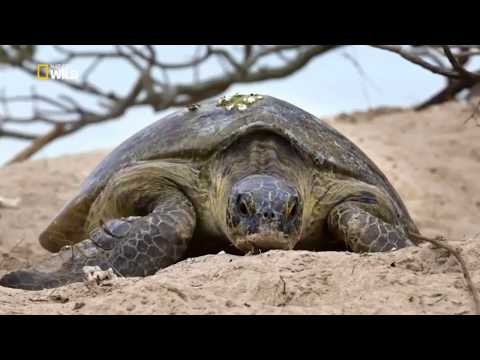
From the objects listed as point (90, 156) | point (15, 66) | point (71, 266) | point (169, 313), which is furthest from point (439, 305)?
point (15, 66)

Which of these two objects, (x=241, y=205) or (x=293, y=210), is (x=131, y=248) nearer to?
(x=241, y=205)

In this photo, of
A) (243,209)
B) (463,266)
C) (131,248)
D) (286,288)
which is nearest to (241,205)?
(243,209)

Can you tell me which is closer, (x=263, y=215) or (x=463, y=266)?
(x=463, y=266)

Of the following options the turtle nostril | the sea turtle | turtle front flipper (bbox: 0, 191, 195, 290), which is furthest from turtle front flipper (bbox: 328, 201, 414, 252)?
turtle front flipper (bbox: 0, 191, 195, 290)

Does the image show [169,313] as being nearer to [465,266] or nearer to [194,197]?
[465,266]

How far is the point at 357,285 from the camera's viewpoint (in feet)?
9.33

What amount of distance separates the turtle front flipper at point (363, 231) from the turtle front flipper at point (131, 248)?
721 mm

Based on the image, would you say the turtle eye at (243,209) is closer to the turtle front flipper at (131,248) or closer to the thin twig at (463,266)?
the turtle front flipper at (131,248)

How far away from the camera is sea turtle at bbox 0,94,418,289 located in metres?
3.76

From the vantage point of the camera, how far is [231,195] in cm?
394

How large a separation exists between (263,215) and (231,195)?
0.84 ft

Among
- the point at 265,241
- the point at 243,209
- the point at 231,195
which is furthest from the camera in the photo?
the point at 231,195

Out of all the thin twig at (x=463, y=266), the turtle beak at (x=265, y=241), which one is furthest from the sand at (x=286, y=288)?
the turtle beak at (x=265, y=241)

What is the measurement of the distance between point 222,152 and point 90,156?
5013 mm
